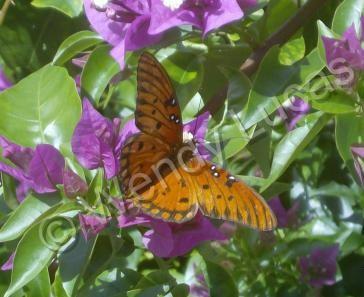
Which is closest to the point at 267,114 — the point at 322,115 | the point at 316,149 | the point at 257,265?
the point at 322,115

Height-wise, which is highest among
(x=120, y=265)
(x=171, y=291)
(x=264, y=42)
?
(x=264, y=42)

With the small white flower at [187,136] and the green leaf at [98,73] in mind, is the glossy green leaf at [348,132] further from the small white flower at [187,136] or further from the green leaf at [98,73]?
the green leaf at [98,73]

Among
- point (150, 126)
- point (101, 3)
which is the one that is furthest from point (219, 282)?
point (101, 3)

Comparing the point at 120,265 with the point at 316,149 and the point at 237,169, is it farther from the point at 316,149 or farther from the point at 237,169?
the point at 316,149

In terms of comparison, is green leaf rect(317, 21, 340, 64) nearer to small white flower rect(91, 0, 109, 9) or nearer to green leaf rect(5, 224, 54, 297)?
small white flower rect(91, 0, 109, 9)

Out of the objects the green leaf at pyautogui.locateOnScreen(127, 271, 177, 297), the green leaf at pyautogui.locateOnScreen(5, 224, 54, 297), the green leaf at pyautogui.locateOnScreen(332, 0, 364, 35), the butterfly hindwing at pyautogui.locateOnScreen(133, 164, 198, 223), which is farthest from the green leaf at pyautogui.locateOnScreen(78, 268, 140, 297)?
the green leaf at pyautogui.locateOnScreen(332, 0, 364, 35)

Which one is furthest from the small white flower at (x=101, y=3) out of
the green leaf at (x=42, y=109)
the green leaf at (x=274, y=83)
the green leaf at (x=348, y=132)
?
the green leaf at (x=348, y=132)
